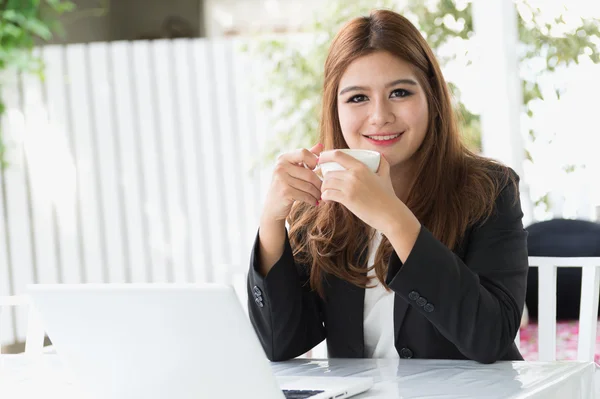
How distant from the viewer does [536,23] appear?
4434 millimetres

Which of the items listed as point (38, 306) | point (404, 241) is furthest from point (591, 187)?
point (38, 306)

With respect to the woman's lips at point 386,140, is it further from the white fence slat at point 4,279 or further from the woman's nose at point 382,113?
the white fence slat at point 4,279

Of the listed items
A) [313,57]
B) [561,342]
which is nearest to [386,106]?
[561,342]

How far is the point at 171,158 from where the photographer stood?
4.79 meters

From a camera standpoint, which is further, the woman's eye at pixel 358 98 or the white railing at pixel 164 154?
the white railing at pixel 164 154

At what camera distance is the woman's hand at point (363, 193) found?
4.55ft

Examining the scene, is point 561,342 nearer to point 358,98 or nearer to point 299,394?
point 358,98

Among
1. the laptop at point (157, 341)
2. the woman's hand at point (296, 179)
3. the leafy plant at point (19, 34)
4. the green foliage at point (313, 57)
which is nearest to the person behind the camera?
the laptop at point (157, 341)

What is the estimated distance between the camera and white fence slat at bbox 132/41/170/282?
4785 mm

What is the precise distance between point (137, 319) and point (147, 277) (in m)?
3.88

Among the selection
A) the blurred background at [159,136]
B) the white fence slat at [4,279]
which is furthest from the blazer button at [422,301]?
the white fence slat at [4,279]

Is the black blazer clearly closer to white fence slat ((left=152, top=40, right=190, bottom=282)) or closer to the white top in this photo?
the white top

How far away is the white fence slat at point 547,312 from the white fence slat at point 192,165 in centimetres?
326

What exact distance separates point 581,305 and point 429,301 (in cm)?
37
